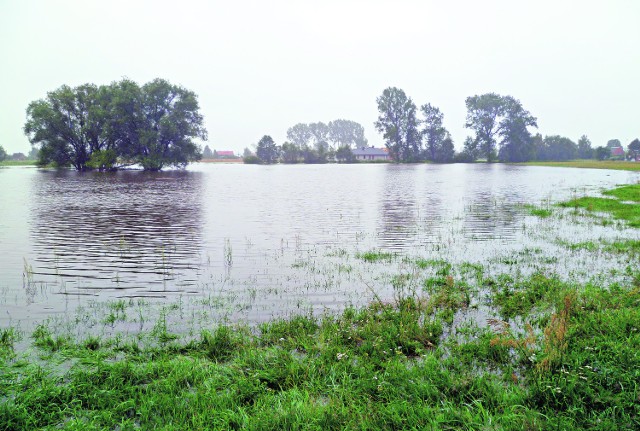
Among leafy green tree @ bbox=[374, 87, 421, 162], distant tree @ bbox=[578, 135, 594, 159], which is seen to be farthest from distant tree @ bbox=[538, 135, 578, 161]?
leafy green tree @ bbox=[374, 87, 421, 162]

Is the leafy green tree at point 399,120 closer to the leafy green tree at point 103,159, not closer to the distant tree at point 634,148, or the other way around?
the distant tree at point 634,148

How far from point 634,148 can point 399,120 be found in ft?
264

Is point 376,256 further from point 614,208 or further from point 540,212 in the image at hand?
point 614,208

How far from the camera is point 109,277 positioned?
1226cm

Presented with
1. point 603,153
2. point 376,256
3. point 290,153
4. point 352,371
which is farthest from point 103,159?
point 603,153

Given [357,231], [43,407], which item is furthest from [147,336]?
[357,231]

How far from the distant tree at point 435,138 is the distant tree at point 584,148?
66.7 m

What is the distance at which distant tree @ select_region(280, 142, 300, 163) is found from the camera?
17338 cm

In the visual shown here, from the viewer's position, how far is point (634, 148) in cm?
14162

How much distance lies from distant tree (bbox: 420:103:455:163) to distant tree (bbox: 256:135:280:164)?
60.6 m

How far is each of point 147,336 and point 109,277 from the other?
531cm

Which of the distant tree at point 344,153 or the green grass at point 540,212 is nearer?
the green grass at point 540,212

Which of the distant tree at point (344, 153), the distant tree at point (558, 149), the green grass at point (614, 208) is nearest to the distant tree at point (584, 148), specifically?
the distant tree at point (558, 149)

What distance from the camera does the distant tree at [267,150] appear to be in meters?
171
